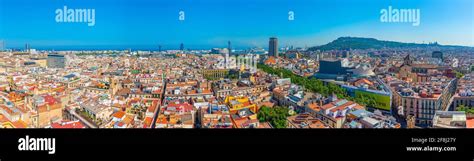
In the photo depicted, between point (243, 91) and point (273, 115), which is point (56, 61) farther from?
point (273, 115)

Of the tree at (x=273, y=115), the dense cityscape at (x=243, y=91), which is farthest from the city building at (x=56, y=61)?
the tree at (x=273, y=115)

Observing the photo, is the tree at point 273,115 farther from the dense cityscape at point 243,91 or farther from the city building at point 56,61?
the city building at point 56,61

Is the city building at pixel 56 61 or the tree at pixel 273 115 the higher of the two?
the city building at pixel 56 61

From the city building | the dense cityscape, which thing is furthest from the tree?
the city building

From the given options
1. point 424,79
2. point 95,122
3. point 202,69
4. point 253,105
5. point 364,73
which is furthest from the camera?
point 202,69

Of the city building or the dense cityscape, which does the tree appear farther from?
the city building

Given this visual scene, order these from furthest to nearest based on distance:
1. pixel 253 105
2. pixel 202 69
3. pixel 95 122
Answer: pixel 202 69, pixel 253 105, pixel 95 122

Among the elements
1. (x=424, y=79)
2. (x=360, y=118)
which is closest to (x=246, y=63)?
(x=424, y=79)
